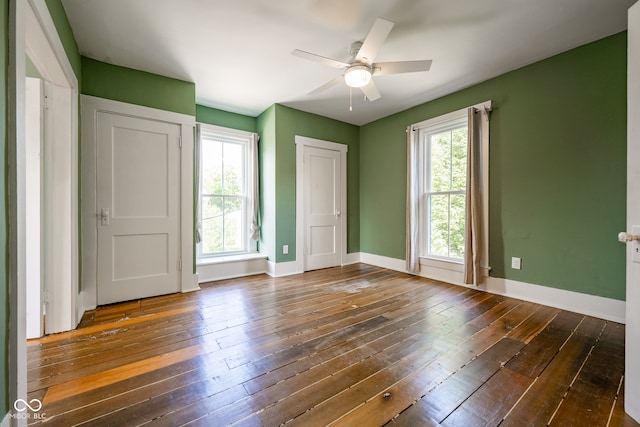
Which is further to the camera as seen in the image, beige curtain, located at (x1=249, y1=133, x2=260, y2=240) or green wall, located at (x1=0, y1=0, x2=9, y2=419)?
beige curtain, located at (x1=249, y1=133, x2=260, y2=240)

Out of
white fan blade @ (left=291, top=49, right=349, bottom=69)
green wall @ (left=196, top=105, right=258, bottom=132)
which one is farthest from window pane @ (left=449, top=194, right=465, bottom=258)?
green wall @ (left=196, top=105, right=258, bottom=132)

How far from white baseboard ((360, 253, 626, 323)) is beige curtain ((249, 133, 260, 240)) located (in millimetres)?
2780

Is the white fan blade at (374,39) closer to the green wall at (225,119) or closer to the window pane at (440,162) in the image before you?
the window pane at (440,162)

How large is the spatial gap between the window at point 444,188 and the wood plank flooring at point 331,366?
1035 mm

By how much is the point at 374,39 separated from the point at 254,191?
108 inches

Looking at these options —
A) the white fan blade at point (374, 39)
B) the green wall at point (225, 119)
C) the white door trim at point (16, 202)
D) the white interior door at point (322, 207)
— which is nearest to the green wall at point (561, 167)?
the white fan blade at point (374, 39)

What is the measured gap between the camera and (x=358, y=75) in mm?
2350

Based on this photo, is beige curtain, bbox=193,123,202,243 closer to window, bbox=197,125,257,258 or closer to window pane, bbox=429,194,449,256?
window, bbox=197,125,257,258

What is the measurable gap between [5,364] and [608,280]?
400 centimetres

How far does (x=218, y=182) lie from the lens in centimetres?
396

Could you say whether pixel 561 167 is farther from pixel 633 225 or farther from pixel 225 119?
pixel 225 119

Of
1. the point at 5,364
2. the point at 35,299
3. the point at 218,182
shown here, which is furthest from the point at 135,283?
the point at 5,364

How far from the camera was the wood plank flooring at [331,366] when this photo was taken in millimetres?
1267

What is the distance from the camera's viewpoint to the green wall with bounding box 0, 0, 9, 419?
1009mm
